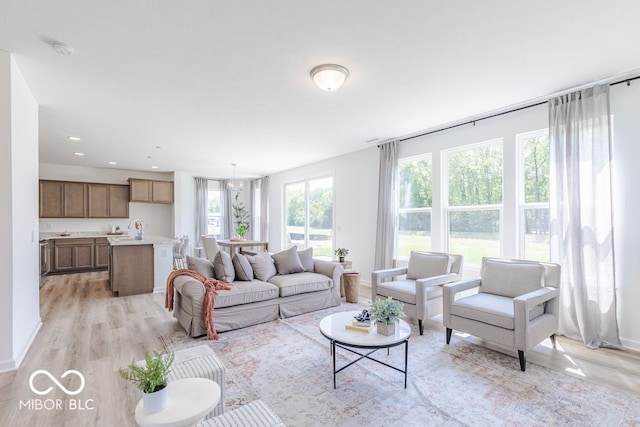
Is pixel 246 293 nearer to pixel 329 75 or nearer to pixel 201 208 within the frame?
pixel 329 75

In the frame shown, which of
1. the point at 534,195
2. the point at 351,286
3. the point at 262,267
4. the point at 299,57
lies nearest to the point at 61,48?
the point at 299,57

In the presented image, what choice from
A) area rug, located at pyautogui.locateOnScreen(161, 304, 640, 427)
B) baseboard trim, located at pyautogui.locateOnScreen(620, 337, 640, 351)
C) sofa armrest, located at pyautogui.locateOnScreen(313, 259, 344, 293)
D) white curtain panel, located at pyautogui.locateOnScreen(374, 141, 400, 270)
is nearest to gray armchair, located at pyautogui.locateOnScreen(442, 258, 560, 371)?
area rug, located at pyautogui.locateOnScreen(161, 304, 640, 427)

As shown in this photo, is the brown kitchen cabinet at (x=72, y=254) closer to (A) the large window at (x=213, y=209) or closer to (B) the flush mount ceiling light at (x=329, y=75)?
(A) the large window at (x=213, y=209)

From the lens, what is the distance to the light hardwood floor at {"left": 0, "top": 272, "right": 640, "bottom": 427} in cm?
206

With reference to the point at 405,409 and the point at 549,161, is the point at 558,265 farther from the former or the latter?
the point at 405,409

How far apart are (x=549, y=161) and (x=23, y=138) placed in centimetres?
551

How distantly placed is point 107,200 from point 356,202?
648cm

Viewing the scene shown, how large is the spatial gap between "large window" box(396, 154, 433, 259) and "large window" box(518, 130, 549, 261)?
133 centimetres

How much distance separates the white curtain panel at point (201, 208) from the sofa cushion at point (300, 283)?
18.8 feet

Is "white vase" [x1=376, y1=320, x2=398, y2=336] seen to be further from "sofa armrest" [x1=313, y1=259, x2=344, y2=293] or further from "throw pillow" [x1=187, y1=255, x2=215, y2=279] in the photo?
"throw pillow" [x1=187, y1=255, x2=215, y2=279]

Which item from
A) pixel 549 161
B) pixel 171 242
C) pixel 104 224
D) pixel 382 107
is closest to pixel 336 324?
pixel 382 107

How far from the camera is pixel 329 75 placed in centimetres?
276

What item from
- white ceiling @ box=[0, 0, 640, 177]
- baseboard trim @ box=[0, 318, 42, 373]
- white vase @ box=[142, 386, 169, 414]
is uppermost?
white ceiling @ box=[0, 0, 640, 177]

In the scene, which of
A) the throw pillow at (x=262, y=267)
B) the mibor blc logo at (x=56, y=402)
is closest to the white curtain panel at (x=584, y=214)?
the throw pillow at (x=262, y=267)
